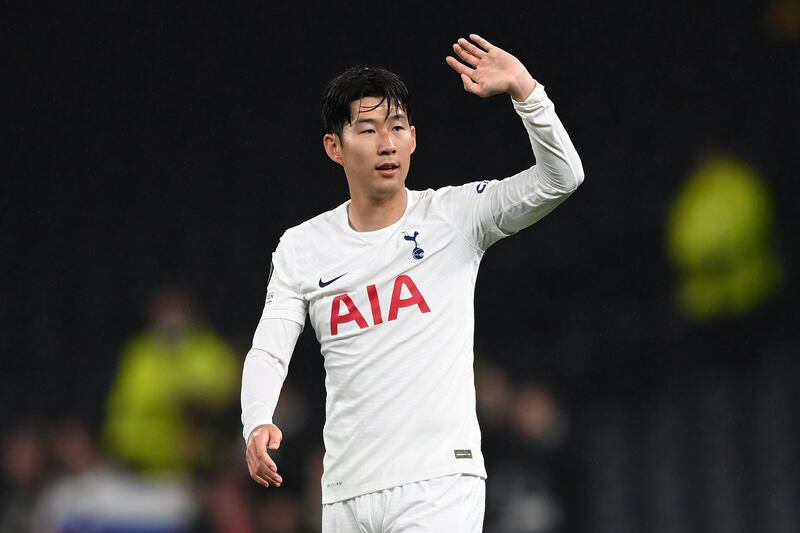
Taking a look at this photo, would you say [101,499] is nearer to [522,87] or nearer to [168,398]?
[168,398]

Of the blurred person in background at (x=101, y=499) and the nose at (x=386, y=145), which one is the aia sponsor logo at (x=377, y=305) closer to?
the nose at (x=386, y=145)

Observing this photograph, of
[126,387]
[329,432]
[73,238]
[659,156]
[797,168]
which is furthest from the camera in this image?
[73,238]

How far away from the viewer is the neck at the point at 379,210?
11.3 ft

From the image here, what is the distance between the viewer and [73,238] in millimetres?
8453

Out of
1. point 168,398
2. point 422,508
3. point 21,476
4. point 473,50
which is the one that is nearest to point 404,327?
point 422,508

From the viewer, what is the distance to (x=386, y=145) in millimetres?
3332

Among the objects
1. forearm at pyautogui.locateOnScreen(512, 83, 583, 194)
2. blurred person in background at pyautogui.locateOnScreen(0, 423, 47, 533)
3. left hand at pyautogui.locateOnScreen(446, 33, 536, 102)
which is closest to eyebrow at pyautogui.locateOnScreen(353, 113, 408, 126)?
left hand at pyautogui.locateOnScreen(446, 33, 536, 102)

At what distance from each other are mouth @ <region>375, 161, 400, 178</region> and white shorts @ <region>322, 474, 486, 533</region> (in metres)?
0.77

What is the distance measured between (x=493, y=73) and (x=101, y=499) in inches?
208

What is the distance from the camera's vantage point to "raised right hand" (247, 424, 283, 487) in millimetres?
3098

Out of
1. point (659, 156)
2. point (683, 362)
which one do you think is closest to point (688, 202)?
point (659, 156)

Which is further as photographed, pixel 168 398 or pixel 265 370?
pixel 168 398

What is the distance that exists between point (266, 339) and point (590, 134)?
14.5 ft

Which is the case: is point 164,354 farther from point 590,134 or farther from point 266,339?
point 266,339
